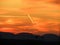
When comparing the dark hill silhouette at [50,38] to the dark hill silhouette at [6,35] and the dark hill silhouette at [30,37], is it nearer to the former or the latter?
the dark hill silhouette at [30,37]

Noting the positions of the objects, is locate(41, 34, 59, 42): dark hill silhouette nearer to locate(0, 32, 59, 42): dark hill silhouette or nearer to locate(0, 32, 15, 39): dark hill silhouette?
locate(0, 32, 59, 42): dark hill silhouette

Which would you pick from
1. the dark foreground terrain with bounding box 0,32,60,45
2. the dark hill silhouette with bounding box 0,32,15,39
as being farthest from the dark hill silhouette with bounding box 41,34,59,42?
the dark hill silhouette with bounding box 0,32,15,39

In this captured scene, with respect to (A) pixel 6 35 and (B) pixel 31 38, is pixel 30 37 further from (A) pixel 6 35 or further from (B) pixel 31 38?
(A) pixel 6 35

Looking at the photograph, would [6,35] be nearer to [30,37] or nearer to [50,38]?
[30,37]

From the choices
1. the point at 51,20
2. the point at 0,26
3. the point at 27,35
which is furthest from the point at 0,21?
the point at 51,20

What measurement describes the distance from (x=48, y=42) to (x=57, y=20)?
23cm

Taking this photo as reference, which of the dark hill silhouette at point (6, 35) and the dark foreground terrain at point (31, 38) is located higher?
the dark hill silhouette at point (6, 35)

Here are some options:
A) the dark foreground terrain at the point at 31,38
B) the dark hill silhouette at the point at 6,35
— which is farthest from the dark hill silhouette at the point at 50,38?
the dark hill silhouette at the point at 6,35

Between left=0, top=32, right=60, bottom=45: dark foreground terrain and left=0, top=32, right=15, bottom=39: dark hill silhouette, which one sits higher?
left=0, top=32, right=15, bottom=39: dark hill silhouette

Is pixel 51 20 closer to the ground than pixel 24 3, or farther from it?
closer to the ground

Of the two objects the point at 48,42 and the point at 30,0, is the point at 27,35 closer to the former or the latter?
the point at 48,42

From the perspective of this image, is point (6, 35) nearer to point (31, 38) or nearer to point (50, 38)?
point (31, 38)

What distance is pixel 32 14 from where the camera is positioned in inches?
59.3

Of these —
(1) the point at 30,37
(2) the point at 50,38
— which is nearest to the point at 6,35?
(1) the point at 30,37
